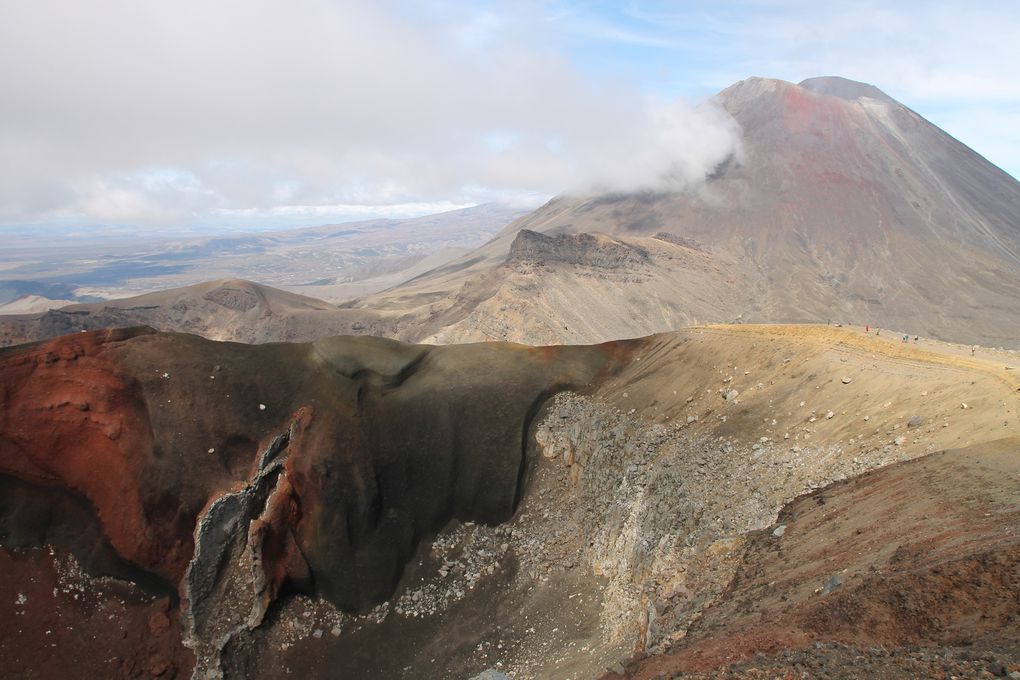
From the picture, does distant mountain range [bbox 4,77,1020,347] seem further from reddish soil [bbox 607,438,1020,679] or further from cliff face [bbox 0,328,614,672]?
reddish soil [bbox 607,438,1020,679]

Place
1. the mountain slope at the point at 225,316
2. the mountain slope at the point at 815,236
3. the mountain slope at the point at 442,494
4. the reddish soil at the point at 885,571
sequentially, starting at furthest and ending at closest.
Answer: the mountain slope at the point at 225,316 → the mountain slope at the point at 815,236 → the mountain slope at the point at 442,494 → the reddish soil at the point at 885,571

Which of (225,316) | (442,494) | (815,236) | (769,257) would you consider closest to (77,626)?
(442,494)

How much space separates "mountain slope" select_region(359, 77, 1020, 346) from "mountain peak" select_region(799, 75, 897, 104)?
10.6 ft

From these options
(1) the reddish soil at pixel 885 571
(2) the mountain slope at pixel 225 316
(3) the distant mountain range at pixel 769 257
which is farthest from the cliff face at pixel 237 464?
(2) the mountain slope at pixel 225 316

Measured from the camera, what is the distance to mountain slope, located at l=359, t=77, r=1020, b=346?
93.6 m

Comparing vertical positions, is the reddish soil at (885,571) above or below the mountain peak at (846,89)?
below

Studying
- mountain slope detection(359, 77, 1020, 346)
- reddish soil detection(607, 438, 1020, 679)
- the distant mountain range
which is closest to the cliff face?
reddish soil detection(607, 438, 1020, 679)

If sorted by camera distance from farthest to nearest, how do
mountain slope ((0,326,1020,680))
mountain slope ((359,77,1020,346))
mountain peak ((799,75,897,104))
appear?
mountain peak ((799,75,897,104)), mountain slope ((359,77,1020,346)), mountain slope ((0,326,1020,680))

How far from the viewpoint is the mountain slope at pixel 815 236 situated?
307 feet

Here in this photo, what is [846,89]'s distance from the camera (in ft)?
607

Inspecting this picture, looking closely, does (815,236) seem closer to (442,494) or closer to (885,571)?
(442,494)

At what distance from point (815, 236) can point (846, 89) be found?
9001cm

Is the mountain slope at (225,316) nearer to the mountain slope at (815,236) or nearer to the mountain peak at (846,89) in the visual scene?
the mountain slope at (815,236)

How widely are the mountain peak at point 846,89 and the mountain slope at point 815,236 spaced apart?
3.24 m
